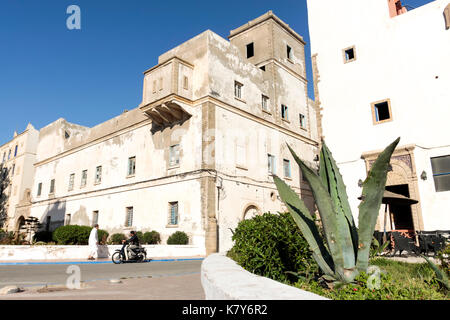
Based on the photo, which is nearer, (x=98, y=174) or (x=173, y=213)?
(x=173, y=213)

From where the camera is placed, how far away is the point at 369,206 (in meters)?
3.68

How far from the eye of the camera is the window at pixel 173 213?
19.5 metres

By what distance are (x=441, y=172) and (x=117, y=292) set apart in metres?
13.2

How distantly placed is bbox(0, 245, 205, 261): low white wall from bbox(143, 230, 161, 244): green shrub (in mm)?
3217

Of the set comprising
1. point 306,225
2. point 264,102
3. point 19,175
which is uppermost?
point 264,102

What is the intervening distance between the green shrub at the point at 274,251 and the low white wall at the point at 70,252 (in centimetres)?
1114

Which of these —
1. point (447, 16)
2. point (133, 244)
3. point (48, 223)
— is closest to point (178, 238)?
point (133, 244)

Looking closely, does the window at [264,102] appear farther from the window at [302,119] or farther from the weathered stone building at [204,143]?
the window at [302,119]

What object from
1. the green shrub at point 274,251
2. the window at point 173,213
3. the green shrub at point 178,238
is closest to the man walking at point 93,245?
the green shrub at point 178,238

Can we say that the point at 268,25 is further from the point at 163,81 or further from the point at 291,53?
the point at 163,81

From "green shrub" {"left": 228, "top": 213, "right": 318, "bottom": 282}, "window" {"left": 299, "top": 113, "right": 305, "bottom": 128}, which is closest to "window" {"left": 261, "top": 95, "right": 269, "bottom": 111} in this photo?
"window" {"left": 299, "top": 113, "right": 305, "bottom": 128}

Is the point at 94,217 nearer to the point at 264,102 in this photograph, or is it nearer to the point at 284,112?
the point at 264,102

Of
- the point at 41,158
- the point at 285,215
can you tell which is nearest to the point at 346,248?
the point at 285,215

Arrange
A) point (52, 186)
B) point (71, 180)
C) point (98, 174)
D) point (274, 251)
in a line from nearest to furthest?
1. point (274, 251)
2. point (98, 174)
3. point (71, 180)
4. point (52, 186)
